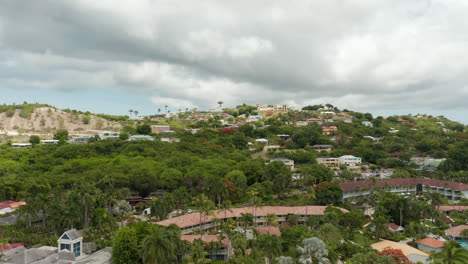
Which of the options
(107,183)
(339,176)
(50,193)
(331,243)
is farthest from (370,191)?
(50,193)

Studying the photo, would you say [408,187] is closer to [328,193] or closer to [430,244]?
[328,193]

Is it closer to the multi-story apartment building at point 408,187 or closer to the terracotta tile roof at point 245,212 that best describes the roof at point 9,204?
the terracotta tile roof at point 245,212

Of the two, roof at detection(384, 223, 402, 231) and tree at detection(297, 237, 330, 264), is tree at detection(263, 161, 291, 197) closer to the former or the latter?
roof at detection(384, 223, 402, 231)

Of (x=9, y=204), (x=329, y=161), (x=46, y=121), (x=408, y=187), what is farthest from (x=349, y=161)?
(x=46, y=121)

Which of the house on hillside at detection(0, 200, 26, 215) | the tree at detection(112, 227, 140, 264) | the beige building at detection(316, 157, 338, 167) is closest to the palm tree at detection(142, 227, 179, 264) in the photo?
the tree at detection(112, 227, 140, 264)

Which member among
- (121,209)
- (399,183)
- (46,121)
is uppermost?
(46,121)

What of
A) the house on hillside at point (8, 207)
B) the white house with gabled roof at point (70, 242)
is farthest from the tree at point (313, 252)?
the house on hillside at point (8, 207)

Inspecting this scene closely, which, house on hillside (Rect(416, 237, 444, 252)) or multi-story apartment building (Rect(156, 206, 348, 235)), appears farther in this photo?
multi-story apartment building (Rect(156, 206, 348, 235))
